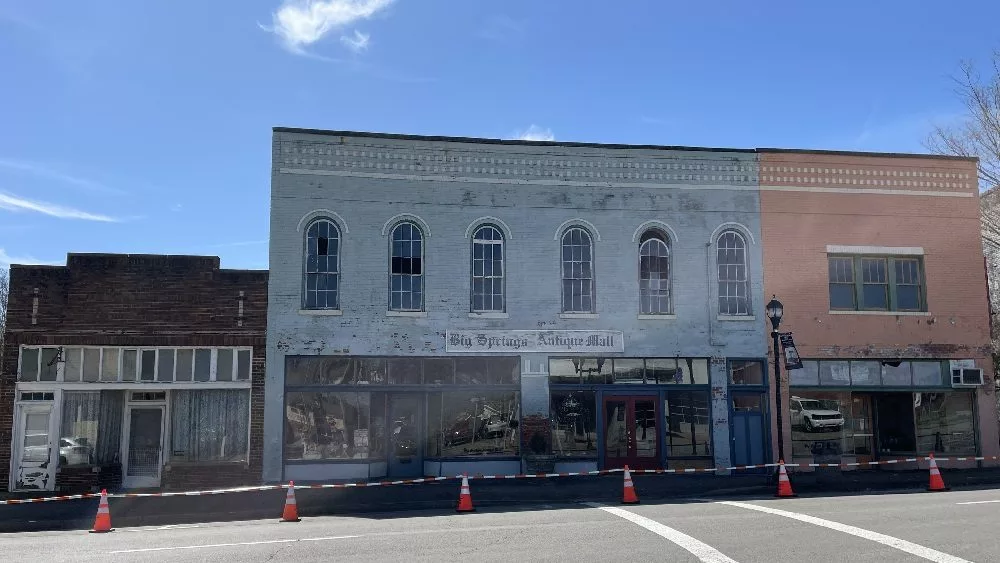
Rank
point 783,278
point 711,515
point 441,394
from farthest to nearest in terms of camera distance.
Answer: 1. point 783,278
2. point 441,394
3. point 711,515

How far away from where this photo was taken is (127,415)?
1939cm

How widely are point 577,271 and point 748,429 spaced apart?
5722mm

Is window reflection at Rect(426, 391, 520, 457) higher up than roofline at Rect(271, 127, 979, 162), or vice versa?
roofline at Rect(271, 127, 979, 162)

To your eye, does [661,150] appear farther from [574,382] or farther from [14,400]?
[14,400]

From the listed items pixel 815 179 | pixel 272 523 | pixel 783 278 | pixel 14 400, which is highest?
pixel 815 179

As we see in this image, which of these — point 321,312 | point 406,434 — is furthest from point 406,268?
point 406,434

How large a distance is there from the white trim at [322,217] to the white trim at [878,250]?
1220 cm

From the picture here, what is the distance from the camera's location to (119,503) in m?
16.5

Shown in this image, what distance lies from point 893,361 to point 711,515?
11.2 m

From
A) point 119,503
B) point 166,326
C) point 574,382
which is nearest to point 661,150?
point 574,382

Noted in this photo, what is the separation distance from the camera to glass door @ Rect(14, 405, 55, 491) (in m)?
18.6

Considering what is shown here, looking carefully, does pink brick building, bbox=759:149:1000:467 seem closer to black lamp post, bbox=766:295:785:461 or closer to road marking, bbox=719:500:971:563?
black lamp post, bbox=766:295:785:461

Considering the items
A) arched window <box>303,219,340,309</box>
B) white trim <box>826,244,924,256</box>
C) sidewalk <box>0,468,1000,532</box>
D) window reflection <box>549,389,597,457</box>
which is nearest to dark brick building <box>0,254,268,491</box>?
arched window <box>303,219,340,309</box>

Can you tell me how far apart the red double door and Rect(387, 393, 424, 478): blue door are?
4.48 metres
